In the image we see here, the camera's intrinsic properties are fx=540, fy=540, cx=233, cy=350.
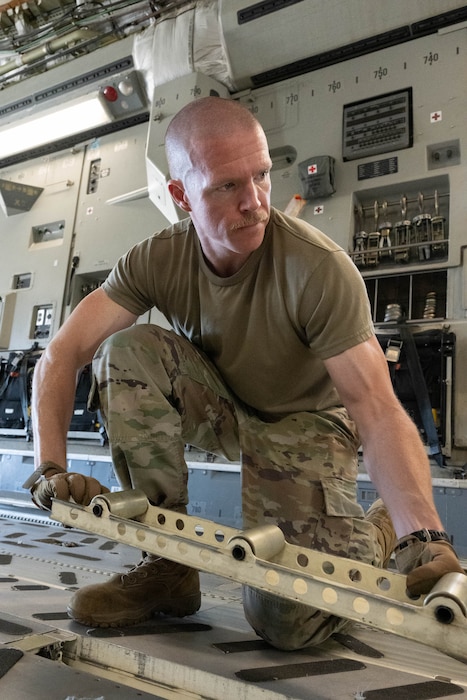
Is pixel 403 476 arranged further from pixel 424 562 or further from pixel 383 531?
pixel 383 531

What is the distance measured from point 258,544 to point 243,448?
0.67 m

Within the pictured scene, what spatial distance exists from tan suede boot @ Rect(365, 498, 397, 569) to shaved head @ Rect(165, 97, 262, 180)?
3.72 ft

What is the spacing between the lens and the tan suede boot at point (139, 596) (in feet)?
3.96

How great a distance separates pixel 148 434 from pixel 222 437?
30 centimetres

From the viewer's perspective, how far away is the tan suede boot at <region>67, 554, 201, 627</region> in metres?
1.21

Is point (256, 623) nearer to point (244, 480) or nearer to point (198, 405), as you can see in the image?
point (244, 480)

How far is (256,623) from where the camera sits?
1245mm

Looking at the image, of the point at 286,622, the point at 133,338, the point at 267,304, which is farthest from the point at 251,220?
the point at 286,622

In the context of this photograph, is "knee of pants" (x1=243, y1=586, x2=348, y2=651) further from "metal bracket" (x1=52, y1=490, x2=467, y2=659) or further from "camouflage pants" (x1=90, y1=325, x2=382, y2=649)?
"metal bracket" (x1=52, y1=490, x2=467, y2=659)

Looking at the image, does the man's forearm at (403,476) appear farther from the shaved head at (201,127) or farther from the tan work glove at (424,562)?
the shaved head at (201,127)

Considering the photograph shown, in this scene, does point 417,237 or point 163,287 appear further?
point 417,237

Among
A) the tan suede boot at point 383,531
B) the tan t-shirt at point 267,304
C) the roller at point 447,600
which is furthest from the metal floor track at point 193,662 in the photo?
the tan t-shirt at point 267,304

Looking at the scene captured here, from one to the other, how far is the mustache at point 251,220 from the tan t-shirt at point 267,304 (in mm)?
95

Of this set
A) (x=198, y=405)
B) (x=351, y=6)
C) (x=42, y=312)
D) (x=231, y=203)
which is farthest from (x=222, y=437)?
(x=42, y=312)
